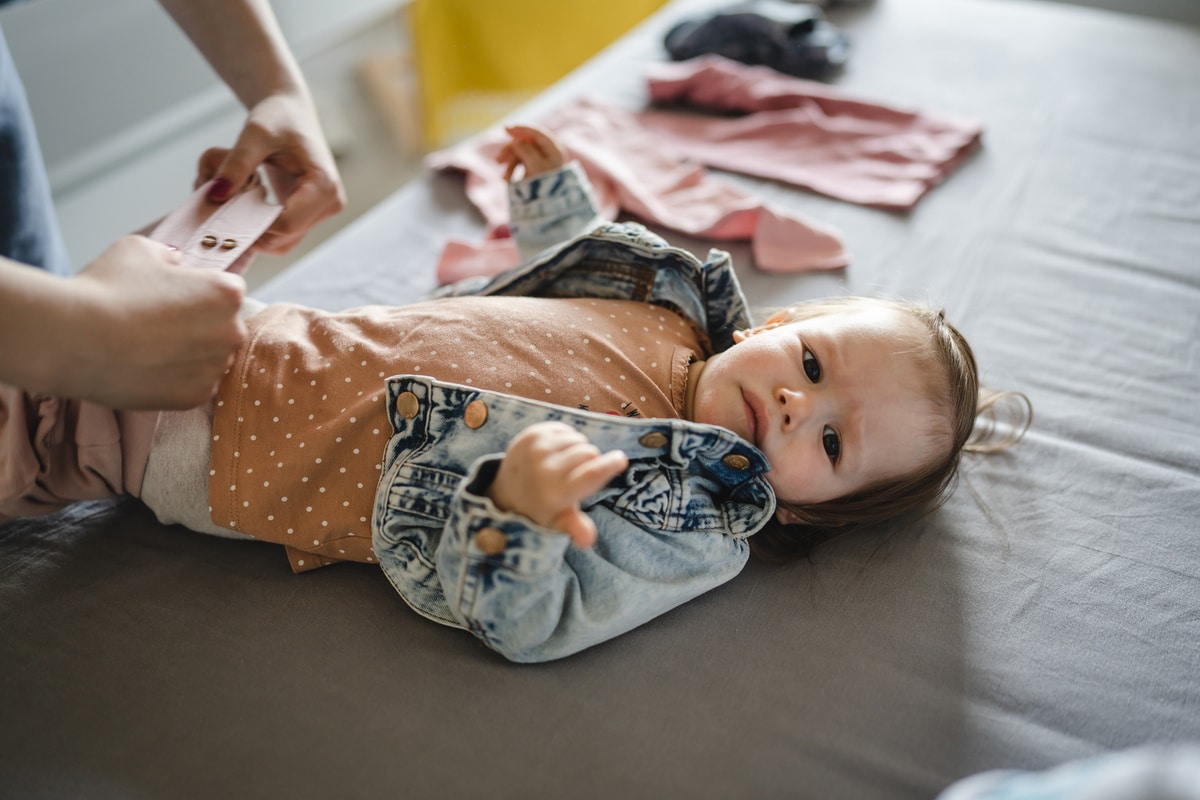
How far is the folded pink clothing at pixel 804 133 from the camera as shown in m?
1.47

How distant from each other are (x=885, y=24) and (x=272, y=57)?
4.57ft

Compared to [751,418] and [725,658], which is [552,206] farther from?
[725,658]

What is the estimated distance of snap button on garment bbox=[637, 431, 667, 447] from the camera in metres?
0.87

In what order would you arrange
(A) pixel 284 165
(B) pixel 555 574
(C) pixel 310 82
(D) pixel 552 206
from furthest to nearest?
(C) pixel 310 82
(D) pixel 552 206
(A) pixel 284 165
(B) pixel 555 574

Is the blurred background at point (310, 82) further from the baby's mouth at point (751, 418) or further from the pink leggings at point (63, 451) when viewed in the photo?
the baby's mouth at point (751, 418)

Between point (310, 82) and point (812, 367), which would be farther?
point (310, 82)

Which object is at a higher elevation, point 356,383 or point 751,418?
point 356,383

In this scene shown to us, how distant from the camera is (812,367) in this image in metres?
0.95

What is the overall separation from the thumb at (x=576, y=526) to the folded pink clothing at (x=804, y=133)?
3.00 ft

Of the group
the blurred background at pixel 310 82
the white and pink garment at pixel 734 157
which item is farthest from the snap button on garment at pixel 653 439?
the blurred background at pixel 310 82

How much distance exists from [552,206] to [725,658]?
2.08 ft

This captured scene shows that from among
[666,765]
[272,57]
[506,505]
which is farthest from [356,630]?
[272,57]

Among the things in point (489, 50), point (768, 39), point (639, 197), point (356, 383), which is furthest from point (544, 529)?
point (489, 50)

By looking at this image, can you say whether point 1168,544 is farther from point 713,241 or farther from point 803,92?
point 803,92
